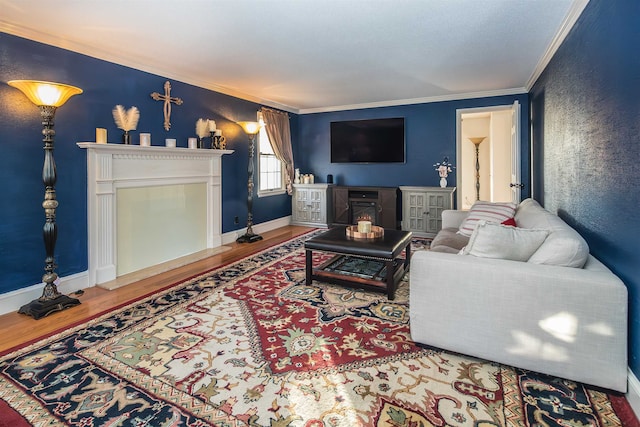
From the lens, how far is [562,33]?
304 cm

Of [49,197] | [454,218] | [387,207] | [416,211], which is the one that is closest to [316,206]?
Result: [387,207]

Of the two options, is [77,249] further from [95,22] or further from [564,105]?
[564,105]

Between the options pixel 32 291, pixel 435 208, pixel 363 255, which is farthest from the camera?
pixel 435 208

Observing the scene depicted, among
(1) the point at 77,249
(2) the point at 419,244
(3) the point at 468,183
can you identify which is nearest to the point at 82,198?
(1) the point at 77,249

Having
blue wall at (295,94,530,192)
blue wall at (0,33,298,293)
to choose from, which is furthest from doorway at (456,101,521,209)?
blue wall at (0,33,298,293)

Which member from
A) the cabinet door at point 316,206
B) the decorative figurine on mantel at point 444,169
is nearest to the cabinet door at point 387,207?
the decorative figurine on mantel at point 444,169

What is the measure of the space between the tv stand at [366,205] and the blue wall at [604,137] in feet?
9.57

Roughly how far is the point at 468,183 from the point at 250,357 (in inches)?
315

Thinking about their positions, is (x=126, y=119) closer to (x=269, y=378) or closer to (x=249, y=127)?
(x=249, y=127)

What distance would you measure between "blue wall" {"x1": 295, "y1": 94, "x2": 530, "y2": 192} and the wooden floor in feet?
10.0

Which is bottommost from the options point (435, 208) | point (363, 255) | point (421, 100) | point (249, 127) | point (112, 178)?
point (363, 255)

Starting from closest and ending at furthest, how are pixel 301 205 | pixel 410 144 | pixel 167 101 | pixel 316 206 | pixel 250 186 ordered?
1. pixel 167 101
2. pixel 250 186
3. pixel 410 144
4. pixel 316 206
5. pixel 301 205

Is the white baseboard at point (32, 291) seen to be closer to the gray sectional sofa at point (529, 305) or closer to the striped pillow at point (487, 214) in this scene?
the gray sectional sofa at point (529, 305)

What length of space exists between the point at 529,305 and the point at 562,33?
261cm
